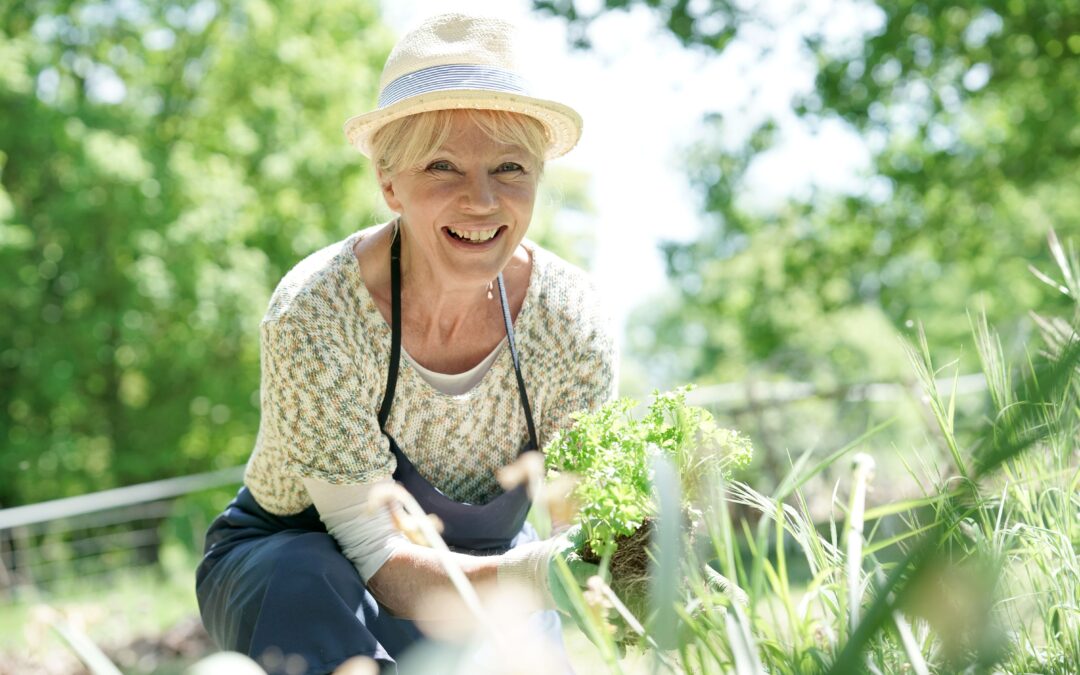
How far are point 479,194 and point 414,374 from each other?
48 centimetres

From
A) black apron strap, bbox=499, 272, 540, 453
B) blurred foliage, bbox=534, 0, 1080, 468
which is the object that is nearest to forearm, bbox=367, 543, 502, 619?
black apron strap, bbox=499, 272, 540, 453

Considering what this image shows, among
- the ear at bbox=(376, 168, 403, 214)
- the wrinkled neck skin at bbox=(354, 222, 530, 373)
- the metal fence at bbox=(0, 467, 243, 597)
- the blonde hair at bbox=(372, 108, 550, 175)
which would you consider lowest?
the metal fence at bbox=(0, 467, 243, 597)

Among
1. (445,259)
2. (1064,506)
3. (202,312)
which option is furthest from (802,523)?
(202,312)

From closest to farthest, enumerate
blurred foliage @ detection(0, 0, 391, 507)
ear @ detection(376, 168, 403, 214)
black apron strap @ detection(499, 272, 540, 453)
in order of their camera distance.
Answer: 1. ear @ detection(376, 168, 403, 214)
2. black apron strap @ detection(499, 272, 540, 453)
3. blurred foliage @ detection(0, 0, 391, 507)

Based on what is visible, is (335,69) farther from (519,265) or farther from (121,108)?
(519,265)

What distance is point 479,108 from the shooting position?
7.08 ft

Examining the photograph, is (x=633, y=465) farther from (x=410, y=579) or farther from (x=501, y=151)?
(x=501, y=151)

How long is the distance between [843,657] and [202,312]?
51.2ft

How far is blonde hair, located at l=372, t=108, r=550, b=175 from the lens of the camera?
7.03 ft

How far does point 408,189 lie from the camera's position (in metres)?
2.18

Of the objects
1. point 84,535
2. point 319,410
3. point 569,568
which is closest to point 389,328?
point 319,410

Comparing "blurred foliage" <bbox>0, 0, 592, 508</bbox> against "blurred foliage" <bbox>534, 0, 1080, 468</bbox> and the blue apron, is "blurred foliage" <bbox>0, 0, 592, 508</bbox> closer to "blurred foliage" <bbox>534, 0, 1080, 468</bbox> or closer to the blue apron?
"blurred foliage" <bbox>534, 0, 1080, 468</bbox>

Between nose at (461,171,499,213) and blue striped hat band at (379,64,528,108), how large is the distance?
18cm

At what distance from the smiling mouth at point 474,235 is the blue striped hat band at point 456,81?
289 millimetres
